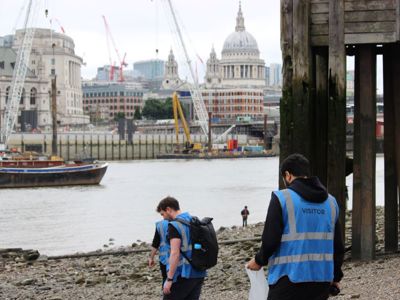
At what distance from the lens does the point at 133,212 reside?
42094 millimetres

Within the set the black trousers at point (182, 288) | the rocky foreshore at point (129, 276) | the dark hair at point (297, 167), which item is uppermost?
the dark hair at point (297, 167)

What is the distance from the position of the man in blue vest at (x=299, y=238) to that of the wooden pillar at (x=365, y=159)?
5757 mm

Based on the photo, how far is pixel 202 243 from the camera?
25.3 feet

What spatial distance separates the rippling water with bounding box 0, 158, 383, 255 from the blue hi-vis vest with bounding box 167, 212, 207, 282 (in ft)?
57.9

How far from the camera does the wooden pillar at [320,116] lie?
12.2 metres

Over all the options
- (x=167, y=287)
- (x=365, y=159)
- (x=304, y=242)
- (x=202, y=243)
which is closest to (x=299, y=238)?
(x=304, y=242)

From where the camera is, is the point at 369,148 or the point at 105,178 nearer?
the point at 369,148

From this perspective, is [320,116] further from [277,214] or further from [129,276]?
[277,214]

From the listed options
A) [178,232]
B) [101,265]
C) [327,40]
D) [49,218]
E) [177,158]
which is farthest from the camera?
[177,158]

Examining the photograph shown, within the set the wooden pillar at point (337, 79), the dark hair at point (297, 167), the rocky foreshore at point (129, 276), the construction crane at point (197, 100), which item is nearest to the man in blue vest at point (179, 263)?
the dark hair at point (297, 167)

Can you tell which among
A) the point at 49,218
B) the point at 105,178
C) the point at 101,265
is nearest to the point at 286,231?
the point at 101,265

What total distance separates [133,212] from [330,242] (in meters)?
35.8

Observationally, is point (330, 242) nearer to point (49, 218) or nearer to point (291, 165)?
point (291, 165)

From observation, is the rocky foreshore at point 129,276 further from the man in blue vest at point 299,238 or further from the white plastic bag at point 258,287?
the man in blue vest at point 299,238
